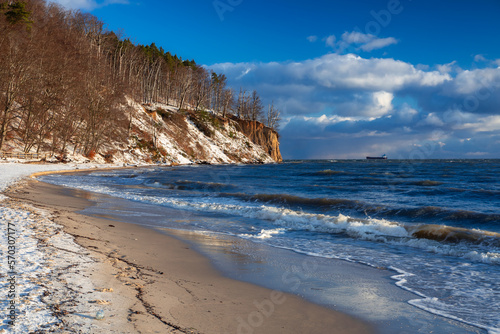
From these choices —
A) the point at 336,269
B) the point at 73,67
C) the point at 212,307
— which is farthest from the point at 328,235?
the point at 73,67

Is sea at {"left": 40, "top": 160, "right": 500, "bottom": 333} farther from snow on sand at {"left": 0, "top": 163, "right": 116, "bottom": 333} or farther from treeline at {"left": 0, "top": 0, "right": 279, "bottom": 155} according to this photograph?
treeline at {"left": 0, "top": 0, "right": 279, "bottom": 155}

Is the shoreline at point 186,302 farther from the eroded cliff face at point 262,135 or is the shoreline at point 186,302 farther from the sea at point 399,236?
the eroded cliff face at point 262,135

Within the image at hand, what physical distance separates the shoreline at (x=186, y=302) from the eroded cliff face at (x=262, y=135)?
86072 mm

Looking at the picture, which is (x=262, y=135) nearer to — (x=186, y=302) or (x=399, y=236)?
(x=399, y=236)

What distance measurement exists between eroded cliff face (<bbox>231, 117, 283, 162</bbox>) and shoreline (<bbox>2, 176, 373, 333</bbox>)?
8607cm

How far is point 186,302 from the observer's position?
426 centimetres

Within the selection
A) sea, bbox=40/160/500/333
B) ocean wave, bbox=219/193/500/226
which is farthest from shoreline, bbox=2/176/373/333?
ocean wave, bbox=219/193/500/226

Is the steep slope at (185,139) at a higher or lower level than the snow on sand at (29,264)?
higher

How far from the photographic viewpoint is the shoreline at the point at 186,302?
3549 mm

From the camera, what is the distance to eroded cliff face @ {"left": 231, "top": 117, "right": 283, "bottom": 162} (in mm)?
94250

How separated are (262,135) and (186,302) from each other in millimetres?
95992

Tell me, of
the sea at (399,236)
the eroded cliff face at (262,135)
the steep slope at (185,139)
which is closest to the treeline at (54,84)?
the steep slope at (185,139)

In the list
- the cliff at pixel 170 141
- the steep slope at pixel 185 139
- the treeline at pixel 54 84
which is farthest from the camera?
the steep slope at pixel 185 139

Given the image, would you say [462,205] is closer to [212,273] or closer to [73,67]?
[212,273]
